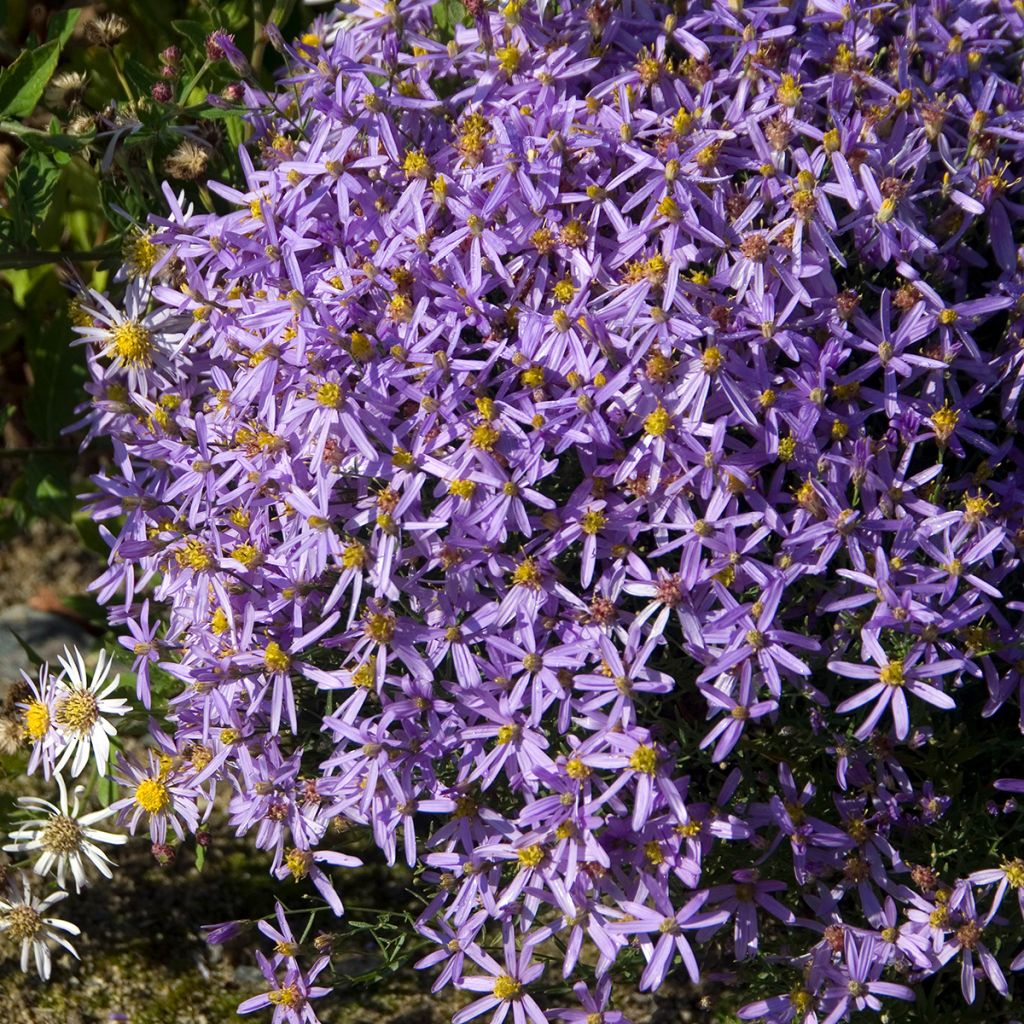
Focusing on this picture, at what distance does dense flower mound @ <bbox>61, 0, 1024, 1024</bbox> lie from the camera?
255 cm

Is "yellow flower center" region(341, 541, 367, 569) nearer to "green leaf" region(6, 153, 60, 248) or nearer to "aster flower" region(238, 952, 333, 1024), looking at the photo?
"aster flower" region(238, 952, 333, 1024)

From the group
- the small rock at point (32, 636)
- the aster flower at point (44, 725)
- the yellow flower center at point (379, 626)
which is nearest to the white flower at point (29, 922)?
the aster flower at point (44, 725)

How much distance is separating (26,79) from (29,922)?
2106 mm

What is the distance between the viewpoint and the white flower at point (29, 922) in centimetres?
309

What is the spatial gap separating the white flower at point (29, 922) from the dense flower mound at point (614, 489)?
515mm

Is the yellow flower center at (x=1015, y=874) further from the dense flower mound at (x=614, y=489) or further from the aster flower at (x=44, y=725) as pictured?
the aster flower at (x=44, y=725)

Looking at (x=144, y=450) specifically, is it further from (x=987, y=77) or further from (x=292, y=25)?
(x=987, y=77)

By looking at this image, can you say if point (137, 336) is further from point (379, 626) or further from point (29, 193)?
point (379, 626)

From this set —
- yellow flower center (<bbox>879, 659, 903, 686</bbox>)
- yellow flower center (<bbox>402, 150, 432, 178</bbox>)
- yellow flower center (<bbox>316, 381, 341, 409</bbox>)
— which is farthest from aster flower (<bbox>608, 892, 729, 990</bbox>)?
yellow flower center (<bbox>402, 150, 432, 178</bbox>)

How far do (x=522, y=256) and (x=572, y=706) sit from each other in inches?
38.8

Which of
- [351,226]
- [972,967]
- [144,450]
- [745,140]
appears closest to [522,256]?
[351,226]

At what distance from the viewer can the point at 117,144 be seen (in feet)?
10.5

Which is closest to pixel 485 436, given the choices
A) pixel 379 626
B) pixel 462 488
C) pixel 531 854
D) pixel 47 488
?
pixel 462 488

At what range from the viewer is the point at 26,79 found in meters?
3.17
